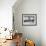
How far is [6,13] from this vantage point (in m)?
4.79

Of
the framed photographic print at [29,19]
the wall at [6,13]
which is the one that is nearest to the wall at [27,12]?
the framed photographic print at [29,19]

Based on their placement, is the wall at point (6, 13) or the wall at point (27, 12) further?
the wall at point (27, 12)

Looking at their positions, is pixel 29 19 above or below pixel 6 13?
below

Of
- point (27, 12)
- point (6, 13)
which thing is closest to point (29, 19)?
point (27, 12)

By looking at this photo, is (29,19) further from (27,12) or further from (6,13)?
(6,13)

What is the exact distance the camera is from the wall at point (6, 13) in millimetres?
4715

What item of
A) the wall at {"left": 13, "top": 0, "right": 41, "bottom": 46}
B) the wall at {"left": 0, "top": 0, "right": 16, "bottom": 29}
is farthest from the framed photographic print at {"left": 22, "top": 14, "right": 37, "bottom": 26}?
the wall at {"left": 0, "top": 0, "right": 16, "bottom": 29}

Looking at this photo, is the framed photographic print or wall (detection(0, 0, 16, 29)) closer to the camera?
wall (detection(0, 0, 16, 29))

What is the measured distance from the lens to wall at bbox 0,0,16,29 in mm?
4715

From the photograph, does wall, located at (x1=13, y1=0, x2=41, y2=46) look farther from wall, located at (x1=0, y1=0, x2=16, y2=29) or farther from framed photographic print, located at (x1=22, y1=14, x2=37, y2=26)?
wall, located at (x1=0, y1=0, x2=16, y2=29)

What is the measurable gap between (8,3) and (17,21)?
1.46 meters

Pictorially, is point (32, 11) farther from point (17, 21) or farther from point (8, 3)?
point (8, 3)

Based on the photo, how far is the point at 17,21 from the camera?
19.6 feet

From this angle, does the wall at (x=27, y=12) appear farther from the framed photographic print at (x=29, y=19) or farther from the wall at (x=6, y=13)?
the wall at (x=6, y=13)
